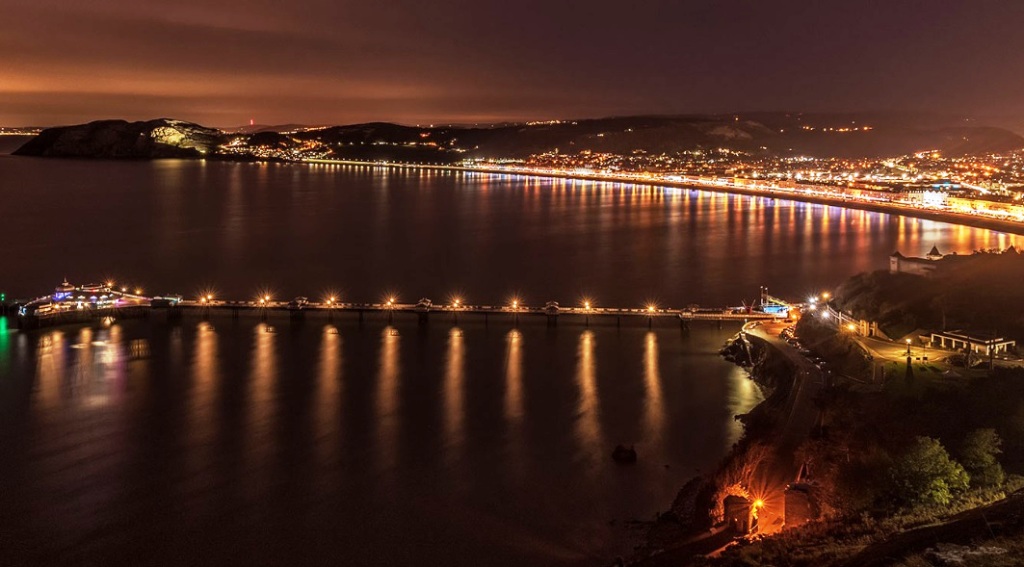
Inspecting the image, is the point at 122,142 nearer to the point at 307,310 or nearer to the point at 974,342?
the point at 307,310

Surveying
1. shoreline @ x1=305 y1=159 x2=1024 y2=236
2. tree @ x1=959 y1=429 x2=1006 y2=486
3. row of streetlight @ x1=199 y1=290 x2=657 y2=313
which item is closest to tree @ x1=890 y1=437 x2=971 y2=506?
tree @ x1=959 y1=429 x2=1006 y2=486

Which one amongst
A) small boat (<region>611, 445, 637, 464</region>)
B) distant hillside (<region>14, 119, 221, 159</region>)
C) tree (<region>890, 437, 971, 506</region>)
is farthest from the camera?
distant hillside (<region>14, 119, 221, 159</region>)

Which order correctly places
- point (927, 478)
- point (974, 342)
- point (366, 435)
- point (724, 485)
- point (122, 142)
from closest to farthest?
point (927, 478)
point (724, 485)
point (366, 435)
point (974, 342)
point (122, 142)

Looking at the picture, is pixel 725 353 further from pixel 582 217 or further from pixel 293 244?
pixel 582 217

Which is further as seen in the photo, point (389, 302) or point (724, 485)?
point (389, 302)

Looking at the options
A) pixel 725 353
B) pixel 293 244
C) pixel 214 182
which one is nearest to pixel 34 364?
pixel 725 353

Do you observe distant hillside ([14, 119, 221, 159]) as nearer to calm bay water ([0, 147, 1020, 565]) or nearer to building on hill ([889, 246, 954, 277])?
calm bay water ([0, 147, 1020, 565])

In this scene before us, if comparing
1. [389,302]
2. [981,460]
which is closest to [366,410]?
[389,302]
